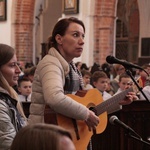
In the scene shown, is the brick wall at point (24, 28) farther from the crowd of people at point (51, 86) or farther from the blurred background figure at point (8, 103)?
the blurred background figure at point (8, 103)

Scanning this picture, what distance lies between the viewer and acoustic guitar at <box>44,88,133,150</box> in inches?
138

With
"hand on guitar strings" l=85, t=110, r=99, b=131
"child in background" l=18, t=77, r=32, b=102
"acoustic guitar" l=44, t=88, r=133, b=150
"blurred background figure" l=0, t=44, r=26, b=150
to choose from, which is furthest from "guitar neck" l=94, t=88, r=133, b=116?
"child in background" l=18, t=77, r=32, b=102

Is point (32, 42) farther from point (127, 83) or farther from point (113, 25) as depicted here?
point (127, 83)

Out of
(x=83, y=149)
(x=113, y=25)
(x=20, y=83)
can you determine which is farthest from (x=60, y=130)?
(x=113, y=25)

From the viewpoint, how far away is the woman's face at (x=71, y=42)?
3566 mm

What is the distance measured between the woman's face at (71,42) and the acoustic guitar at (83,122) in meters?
0.29

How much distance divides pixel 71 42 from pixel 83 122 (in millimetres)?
563

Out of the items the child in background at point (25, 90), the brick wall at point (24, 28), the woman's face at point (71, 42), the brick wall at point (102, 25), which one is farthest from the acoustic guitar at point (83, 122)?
the brick wall at point (24, 28)

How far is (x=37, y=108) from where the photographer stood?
3.46 m

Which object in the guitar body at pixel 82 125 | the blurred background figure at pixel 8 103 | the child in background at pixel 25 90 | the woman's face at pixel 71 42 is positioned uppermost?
the woman's face at pixel 71 42

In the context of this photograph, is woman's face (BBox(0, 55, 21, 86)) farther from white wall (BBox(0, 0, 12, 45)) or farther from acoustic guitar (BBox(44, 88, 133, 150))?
white wall (BBox(0, 0, 12, 45))

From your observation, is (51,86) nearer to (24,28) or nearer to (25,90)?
(25,90)

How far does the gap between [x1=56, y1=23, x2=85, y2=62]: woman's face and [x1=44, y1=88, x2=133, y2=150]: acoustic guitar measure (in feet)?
0.96

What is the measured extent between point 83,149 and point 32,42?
61.2 ft
